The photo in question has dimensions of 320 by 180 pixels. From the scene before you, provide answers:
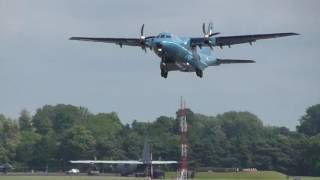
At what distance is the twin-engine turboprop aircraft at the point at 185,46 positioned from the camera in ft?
412

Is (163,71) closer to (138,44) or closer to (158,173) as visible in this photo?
(138,44)

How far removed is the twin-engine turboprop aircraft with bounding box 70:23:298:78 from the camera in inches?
4938

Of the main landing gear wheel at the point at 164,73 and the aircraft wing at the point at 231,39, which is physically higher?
the aircraft wing at the point at 231,39

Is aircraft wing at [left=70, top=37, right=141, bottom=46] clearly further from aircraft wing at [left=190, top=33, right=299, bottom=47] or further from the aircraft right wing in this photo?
the aircraft right wing

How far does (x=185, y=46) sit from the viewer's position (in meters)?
128

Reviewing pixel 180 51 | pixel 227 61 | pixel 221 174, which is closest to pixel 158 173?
pixel 221 174

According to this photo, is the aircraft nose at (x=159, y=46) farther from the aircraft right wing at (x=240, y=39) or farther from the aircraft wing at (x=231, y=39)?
the aircraft right wing at (x=240, y=39)

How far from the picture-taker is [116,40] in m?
136

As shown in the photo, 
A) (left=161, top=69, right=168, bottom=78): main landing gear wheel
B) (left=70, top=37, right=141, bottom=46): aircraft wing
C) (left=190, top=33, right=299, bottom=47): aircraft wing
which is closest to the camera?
(left=161, top=69, right=168, bottom=78): main landing gear wheel

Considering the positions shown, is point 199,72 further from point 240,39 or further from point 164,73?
point 240,39

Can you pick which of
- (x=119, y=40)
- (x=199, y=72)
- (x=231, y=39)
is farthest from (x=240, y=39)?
(x=119, y=40)

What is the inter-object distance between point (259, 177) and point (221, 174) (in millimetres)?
9166

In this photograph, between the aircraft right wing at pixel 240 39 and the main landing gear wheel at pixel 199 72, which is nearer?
the main landing gear wheel at pixel 199 72

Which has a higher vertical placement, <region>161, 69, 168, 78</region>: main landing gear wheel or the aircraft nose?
the aircraft nose
